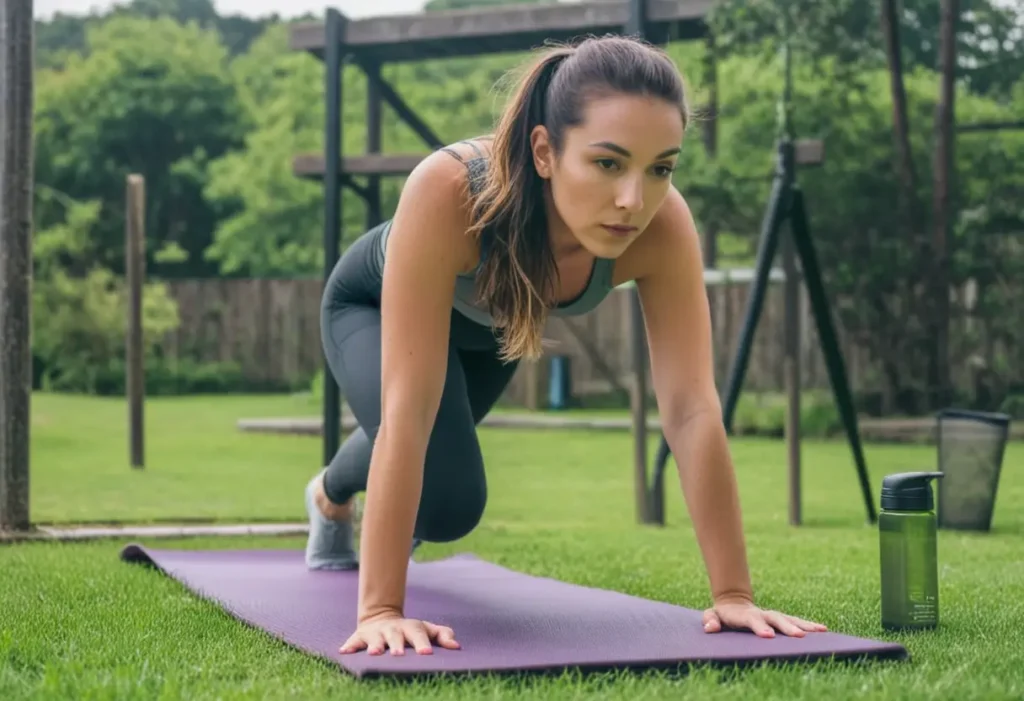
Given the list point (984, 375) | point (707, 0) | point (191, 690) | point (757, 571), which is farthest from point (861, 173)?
point (191, 690)

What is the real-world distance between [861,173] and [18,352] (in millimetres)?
8024

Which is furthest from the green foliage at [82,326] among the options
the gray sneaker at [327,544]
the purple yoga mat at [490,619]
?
the gray sneaker at [327,544]

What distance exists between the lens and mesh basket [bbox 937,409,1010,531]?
5109 mm

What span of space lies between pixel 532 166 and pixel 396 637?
0.88 meters

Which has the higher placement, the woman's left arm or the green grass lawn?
the woman's left arm

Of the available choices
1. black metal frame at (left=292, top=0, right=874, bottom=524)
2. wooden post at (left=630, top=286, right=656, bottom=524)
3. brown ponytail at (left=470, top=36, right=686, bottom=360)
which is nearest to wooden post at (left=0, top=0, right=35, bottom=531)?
black metal frame at (left=292, top=0, right=874, bottom=524)

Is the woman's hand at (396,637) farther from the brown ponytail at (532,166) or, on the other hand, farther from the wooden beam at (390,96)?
the wooden beam at (390,96)

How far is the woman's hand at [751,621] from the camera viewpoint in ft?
7.80

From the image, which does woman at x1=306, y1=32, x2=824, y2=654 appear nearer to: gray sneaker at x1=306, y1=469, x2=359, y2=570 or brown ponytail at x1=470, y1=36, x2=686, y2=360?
brown ponytail at x1=470, y1=36, x2=686, y2=360

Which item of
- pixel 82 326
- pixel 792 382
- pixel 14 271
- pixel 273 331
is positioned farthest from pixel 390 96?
pixel 273 331

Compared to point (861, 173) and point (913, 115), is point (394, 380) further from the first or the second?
point (913, 115)

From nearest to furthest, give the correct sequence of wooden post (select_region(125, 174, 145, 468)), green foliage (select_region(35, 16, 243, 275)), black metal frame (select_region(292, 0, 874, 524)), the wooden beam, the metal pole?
black metal frame (select_region(292, 0, 874, 524)) → the metal pole → the wooden beam → wooden post (select_region(125, 174, 145, 468)) → green foliage (select_region(35, 16, 243, 275))

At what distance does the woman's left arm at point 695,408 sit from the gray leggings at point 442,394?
0.44 meters

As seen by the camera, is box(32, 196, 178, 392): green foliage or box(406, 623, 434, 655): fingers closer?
box(406, 623, 434, 655): fingers
